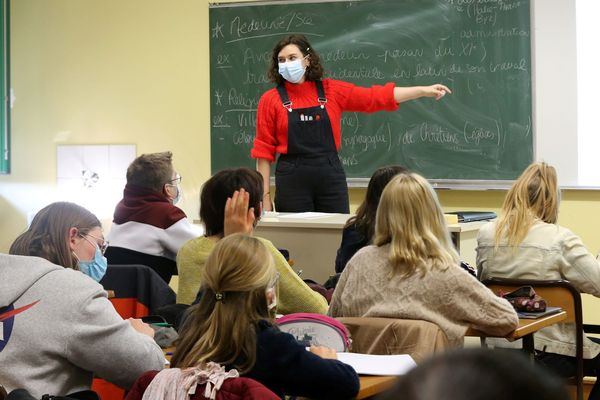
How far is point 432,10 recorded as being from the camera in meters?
5.96

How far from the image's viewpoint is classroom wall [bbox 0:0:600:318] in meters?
6.68

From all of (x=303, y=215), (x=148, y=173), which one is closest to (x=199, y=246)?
(x=148, y=173)

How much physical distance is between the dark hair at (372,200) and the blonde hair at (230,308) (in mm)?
1566

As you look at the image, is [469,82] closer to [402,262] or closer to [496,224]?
[496,224]

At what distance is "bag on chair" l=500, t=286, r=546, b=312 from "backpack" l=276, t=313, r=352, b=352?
0.92 metres

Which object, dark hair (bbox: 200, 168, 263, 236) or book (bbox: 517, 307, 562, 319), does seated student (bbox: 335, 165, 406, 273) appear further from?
book (bbox: 517, 307, 562, 319)

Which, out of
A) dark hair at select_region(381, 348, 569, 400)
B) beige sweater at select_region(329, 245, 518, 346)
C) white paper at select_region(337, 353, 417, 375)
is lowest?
white paper at select_region(337, 353, 417, 375)

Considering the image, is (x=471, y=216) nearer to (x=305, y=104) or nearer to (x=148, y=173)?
(x=305, y=104)

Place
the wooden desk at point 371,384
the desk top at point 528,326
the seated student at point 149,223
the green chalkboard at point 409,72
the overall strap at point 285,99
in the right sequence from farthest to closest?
the green chalkboard at point 409,72, the overall strap at point 285,99, the seated student at point 149,223, the desk top at point 528,326, the wooden desk at point 371,384

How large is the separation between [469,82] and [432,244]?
350 centimetres

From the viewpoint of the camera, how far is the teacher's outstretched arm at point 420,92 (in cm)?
491

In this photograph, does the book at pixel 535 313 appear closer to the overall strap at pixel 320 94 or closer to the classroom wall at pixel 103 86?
the overall strap at pixel 320 94

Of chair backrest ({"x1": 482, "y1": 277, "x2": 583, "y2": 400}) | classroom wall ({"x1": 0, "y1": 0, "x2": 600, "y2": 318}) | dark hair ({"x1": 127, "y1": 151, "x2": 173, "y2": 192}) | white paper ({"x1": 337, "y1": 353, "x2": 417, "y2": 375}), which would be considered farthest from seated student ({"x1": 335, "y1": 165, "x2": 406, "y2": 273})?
classroom wall ({"x1": 0, "y1": 0, "x2": 600, "y2": 318})

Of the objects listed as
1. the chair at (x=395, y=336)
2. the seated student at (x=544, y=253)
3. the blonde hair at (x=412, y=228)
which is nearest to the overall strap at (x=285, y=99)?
the seated student at (x=544, y=253)
